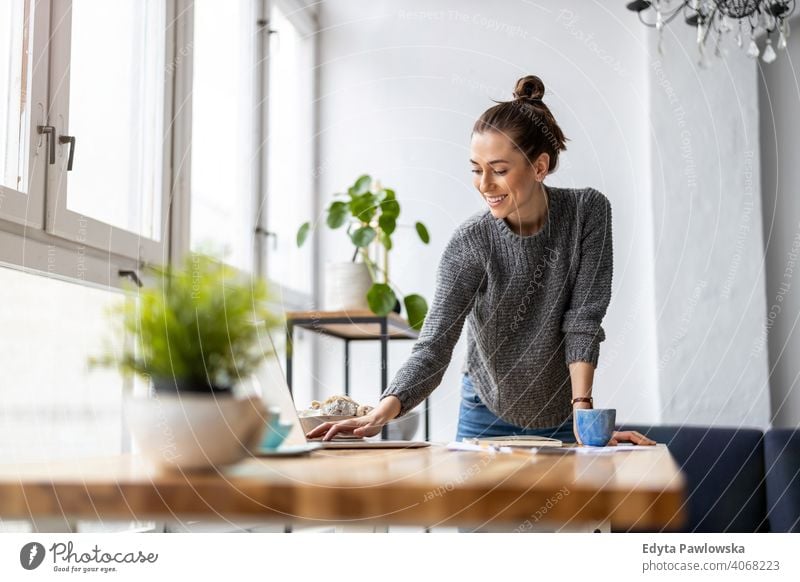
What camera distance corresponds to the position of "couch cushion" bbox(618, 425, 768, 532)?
146cm

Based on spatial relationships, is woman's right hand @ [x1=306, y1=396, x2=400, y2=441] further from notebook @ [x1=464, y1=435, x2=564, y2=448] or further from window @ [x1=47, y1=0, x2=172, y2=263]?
window @ [x1=47, y1=0, x2=172, y2=263]

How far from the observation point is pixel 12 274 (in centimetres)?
91

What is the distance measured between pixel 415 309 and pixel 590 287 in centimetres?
109

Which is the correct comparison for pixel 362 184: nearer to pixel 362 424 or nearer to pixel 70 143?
pixel 70 143

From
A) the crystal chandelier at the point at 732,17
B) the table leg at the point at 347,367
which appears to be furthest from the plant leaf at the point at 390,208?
the crystal chandelier at the point at 732,17

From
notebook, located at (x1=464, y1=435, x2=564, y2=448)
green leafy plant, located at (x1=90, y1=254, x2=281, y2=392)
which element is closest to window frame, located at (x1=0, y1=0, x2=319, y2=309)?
green leafy plant, located at (x1=90, y1=254, x2=281, y2=392)

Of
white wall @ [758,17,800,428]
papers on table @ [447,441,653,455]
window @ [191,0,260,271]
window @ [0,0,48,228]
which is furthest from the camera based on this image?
white wall @ [758,17,800,428]

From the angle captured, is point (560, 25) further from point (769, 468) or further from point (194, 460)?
point (194, 460)

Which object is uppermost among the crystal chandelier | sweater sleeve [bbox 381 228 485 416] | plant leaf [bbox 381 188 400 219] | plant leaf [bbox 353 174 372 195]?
the crystal chandelier

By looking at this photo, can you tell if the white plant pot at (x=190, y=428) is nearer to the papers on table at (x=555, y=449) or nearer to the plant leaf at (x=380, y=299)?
the papers on table at (x=555, y=449)

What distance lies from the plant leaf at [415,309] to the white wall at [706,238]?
669 millimetres

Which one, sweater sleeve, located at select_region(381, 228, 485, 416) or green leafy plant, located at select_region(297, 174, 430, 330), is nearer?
sweater sleeve, located at select_region(381, 228, 485, 416)

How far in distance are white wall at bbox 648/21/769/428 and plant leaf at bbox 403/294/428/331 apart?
669mm

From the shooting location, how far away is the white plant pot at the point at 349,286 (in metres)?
2.05
